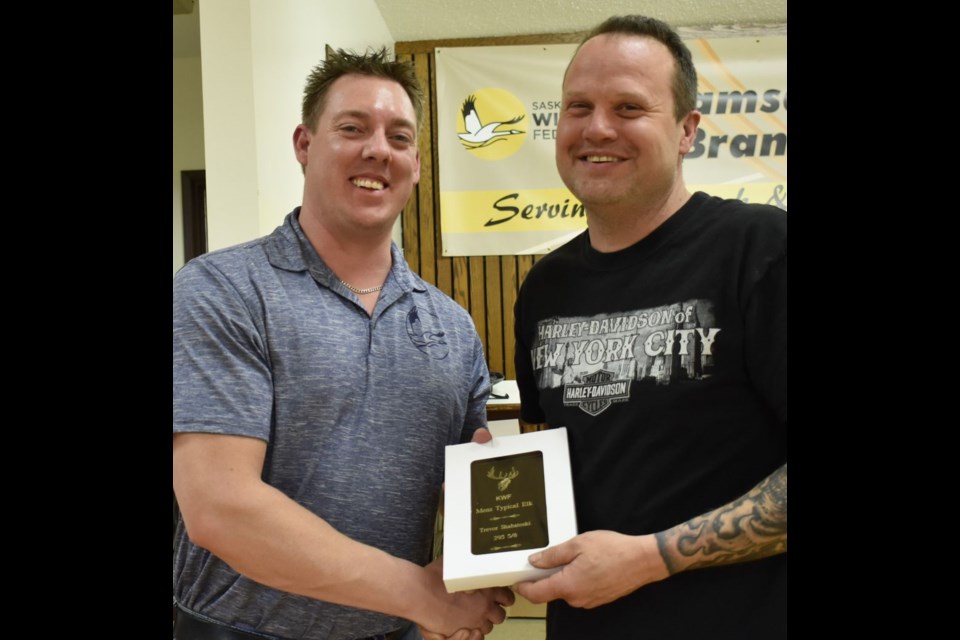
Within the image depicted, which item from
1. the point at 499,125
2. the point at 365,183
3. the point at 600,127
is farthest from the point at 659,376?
the point at 499,125

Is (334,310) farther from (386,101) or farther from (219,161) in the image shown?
(219,161)

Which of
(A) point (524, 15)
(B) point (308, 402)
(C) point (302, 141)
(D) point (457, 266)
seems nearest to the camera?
(B) point (308, 402)

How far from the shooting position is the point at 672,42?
1.41 meters

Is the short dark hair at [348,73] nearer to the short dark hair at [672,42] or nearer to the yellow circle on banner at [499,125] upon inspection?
the short dark hair at [672,42]

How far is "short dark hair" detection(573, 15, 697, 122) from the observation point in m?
1.40

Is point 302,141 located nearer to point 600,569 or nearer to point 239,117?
point 239,117

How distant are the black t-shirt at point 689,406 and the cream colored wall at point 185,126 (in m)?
4.85

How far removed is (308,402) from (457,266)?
399cm

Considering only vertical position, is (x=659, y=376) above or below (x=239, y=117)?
below

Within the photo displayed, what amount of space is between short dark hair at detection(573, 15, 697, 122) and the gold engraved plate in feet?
2.66

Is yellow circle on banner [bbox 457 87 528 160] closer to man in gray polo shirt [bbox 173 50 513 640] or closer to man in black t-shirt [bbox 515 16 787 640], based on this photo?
man in gray polo shirt [bbox 173 50 513 640]

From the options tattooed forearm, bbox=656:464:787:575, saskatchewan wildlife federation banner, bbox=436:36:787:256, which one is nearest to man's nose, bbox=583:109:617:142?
tattooed forearm, bbox=656:464:787:575

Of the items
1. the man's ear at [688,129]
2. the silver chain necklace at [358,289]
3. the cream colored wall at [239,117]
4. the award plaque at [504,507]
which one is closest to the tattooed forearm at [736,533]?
the award plaque at [504,507]
